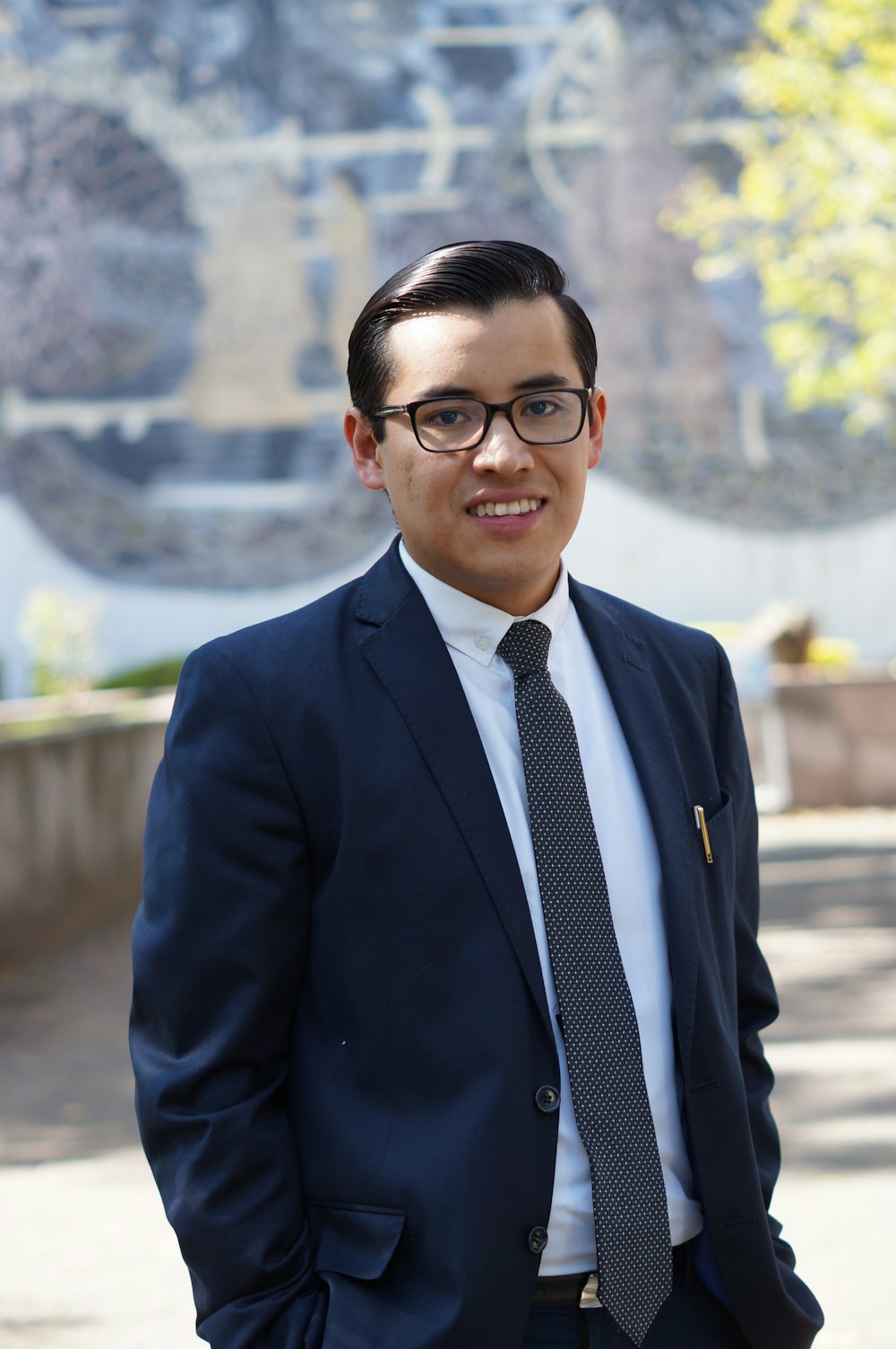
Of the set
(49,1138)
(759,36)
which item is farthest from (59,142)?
(49,1138)

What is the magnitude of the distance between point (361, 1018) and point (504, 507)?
615 millimetres

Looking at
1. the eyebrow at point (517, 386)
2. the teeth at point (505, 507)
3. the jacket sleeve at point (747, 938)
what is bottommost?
the jacket sleeve at point (747, 938)

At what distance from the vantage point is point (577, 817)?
82.7 inches

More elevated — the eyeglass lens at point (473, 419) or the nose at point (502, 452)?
the eyeglass lens at point (473, 419)

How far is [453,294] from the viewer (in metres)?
2.11

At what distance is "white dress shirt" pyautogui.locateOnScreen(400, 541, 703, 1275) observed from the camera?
1.99 meters

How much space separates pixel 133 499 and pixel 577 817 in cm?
2422

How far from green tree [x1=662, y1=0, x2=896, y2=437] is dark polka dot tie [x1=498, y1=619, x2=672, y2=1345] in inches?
472

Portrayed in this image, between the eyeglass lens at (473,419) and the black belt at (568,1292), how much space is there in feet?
3.13

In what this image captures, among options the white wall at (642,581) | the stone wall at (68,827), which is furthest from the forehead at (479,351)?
the white wall at (642,581)

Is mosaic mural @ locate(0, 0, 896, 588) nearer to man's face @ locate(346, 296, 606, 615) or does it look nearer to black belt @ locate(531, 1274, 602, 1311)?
man's face @ locate(346, 296, 606, 615)

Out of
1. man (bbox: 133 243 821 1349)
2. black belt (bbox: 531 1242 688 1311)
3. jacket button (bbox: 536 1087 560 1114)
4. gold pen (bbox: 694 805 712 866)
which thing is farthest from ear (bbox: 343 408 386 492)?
black belt (bbox: 531 1242 688 1311)

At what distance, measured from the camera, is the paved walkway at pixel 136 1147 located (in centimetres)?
430

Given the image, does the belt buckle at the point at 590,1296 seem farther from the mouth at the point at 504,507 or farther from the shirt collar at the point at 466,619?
the mouth at the point at 504,507
